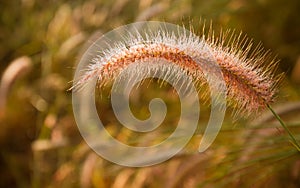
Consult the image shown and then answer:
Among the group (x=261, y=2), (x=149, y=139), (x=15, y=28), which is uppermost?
(x=15, y=28)

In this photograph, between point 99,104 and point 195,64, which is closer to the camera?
point 195,64

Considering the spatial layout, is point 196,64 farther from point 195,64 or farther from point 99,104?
point 99,104

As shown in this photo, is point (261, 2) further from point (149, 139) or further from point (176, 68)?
point (176, 68)

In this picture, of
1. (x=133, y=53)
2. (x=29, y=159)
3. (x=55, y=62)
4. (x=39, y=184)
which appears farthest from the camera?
(x=55, y=62)

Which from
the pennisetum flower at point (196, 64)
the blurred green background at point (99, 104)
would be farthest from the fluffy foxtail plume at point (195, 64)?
the blurred green background at point (99, 104)

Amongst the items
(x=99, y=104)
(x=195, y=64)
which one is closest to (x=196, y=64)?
(x=195, y=64)

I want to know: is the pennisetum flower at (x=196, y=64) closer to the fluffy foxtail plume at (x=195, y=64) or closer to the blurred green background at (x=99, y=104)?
the fluffy foxtail plume at (x=195, y=64)

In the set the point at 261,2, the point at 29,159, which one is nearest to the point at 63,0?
the point at 29,159

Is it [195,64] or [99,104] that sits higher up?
[99,104]
